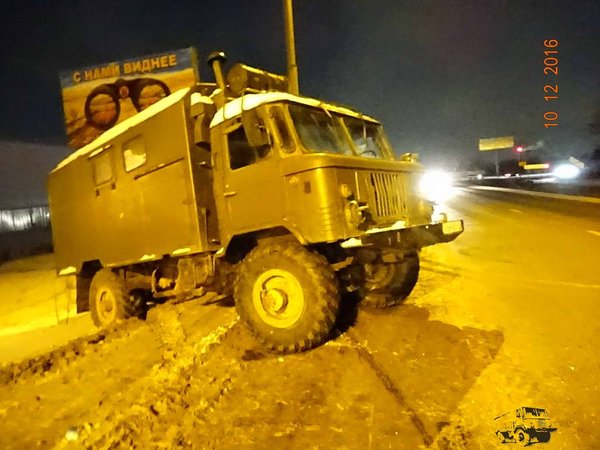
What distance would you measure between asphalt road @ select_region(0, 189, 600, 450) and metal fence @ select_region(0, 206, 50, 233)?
75.6 feet

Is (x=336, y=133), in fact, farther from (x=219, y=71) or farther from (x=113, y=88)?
(x=113, y=88)

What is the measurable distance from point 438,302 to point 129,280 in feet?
16.6

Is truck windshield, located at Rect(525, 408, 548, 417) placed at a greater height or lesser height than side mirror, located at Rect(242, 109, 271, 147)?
lesser

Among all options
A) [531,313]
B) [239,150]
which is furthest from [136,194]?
[531,313]

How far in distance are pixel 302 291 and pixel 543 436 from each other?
258 cm

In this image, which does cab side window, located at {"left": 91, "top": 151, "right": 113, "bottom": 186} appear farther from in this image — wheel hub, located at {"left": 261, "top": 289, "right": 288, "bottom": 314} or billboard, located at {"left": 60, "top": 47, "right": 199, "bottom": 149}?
billboard, located at {"left": 60, "top": 47, "right": 199, "bottom": 149}

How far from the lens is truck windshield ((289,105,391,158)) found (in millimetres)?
5430

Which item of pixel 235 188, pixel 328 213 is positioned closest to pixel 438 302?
pixel 328 213

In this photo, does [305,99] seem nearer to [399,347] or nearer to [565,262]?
[399,347]

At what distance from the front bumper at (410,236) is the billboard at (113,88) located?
16.1 m

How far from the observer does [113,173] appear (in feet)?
25.4

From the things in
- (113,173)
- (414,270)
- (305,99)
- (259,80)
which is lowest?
(414,270)

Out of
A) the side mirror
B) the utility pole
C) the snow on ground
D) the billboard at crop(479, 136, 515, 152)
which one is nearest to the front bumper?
the side mirror

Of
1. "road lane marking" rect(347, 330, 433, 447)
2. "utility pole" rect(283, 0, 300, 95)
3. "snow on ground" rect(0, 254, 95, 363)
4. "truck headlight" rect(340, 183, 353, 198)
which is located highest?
"utility pole" rect(283, 0, 300, 95)
